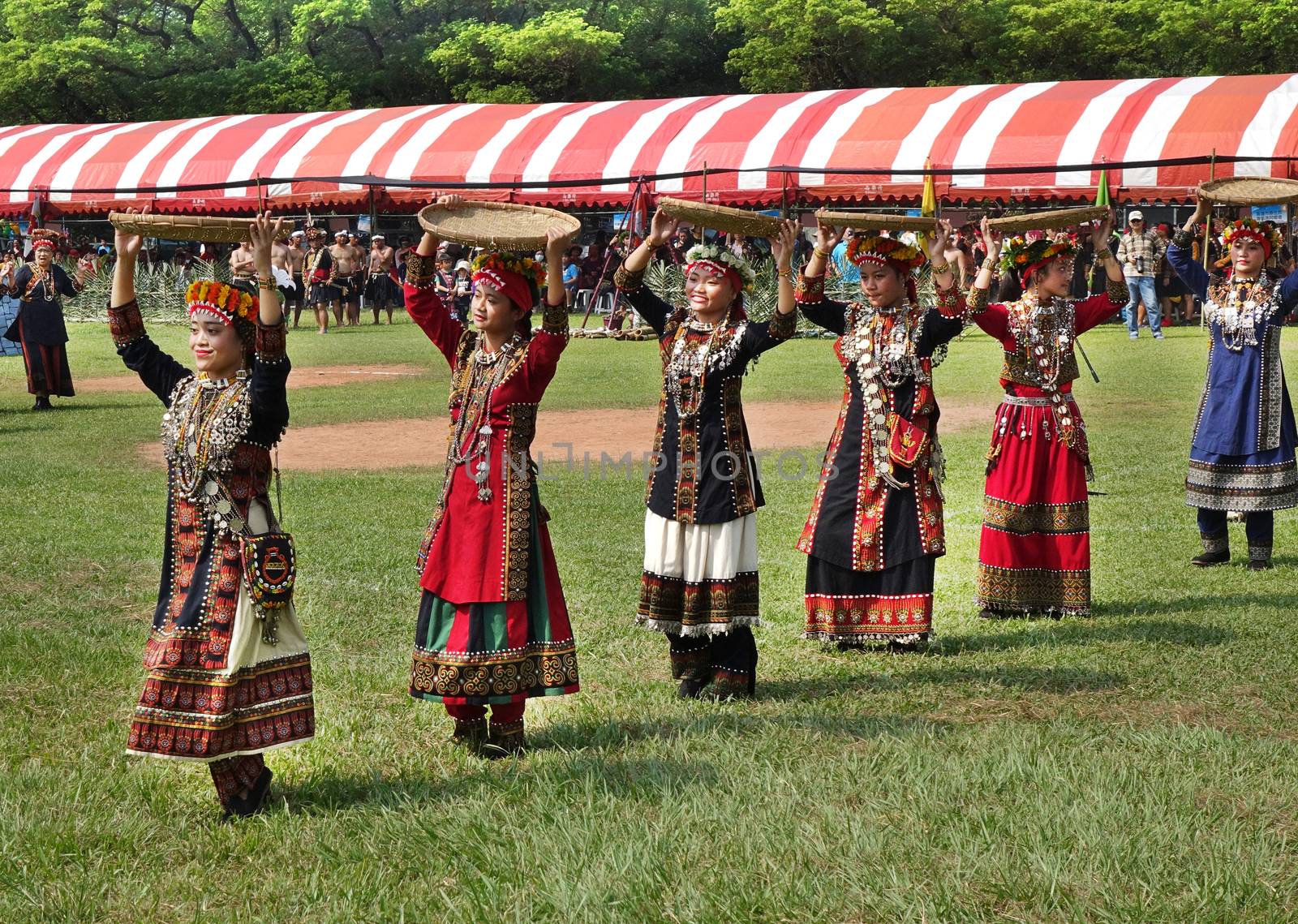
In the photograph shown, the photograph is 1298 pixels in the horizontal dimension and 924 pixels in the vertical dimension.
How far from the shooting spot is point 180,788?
15.0 ft

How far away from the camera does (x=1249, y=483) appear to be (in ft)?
26.4

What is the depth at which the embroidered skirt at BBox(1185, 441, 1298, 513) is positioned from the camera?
26.2 ft

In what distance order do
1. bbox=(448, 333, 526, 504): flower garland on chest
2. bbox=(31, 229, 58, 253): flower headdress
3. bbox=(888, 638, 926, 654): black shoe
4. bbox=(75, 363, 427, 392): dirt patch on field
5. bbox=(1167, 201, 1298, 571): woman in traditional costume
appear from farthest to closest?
1. bbox=(75, 363, 427, 392): dirt patch on field
2. bbox=(31, 229, 58, 253): flower headdress
3. bbox=(1167, 201, 1298, 571): woman in traditional costume
4. bbox=(888, 638, 926, 654): black shoe
5. bbox=(448, 333, 526, 504): flower garland on chest

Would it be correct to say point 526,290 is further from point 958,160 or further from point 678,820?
point 958,160

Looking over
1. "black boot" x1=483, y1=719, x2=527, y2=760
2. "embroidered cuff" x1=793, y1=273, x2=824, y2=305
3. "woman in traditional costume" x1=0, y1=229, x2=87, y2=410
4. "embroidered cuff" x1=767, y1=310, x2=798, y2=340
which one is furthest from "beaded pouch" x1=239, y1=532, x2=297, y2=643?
"woman in traditional costume" x1=0, y1=229, x2=87, y2=410

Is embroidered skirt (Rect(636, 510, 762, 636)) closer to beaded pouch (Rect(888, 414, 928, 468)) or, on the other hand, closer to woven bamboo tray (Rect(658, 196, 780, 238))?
beaded pouch (Rect(888, 414, 928, 468))

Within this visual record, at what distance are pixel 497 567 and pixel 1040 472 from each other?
330 cm

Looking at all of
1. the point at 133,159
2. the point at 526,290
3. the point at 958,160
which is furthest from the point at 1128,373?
the point at 133,159

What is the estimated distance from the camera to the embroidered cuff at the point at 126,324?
4.36 metres

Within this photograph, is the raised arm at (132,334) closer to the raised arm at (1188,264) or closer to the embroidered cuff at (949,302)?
the embroidered cuff at (949,302)

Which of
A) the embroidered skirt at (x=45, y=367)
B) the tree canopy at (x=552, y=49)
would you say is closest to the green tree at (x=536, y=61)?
the tree canopy at (x=552, y=49)

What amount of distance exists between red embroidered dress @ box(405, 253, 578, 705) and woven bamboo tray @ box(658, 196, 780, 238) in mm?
620

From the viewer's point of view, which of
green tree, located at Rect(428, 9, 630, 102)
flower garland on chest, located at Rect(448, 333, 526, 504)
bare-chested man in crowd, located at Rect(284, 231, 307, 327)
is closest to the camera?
flower garland on chest, located at Rect(448, 333, 526, 504)

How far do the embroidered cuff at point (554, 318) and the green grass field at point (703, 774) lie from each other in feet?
4.51
